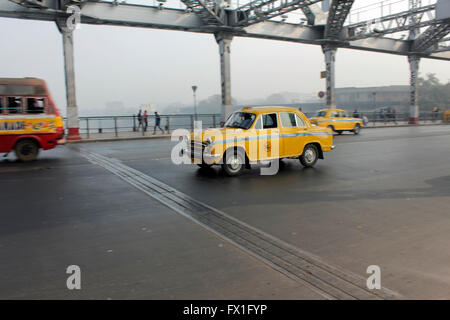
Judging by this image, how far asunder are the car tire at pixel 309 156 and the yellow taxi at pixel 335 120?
13.1 meters

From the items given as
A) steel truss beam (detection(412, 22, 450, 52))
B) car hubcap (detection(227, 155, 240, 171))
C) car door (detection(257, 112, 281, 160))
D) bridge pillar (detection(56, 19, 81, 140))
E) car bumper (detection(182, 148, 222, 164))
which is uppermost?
steel truss beam (detection(412, 22, 450, 52))

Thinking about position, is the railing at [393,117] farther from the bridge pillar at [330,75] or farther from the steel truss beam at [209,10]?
the steel truss beam at [209,10]

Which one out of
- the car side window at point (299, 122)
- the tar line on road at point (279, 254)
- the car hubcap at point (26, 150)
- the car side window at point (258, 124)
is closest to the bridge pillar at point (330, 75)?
the car side window at point (299, 122)

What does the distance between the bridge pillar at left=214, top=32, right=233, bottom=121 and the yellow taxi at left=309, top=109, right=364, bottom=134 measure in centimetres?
605

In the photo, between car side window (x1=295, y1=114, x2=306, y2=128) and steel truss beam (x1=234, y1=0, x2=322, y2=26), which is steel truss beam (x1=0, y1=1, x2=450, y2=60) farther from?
car side window (x1=295, y1=114, x2=306, y2=128)

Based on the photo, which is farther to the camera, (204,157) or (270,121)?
(270,121)

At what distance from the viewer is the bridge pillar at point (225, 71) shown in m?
27.5

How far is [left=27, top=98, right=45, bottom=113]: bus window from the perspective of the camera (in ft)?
47.1

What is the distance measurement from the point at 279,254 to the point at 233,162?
5942 mm

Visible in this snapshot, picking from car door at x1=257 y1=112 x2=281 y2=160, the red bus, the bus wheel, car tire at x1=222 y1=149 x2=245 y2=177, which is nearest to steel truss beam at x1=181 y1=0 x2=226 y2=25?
the red bus

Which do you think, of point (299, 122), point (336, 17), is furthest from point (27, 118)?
point (336, 17)

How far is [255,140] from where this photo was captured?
1096cm

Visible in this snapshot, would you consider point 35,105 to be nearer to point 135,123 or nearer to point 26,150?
point 26,150

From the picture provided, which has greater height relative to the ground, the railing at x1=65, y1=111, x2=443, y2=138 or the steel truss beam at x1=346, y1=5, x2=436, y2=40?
the steel truss beam at x1=346, y1=5, x2=436, y2=40
